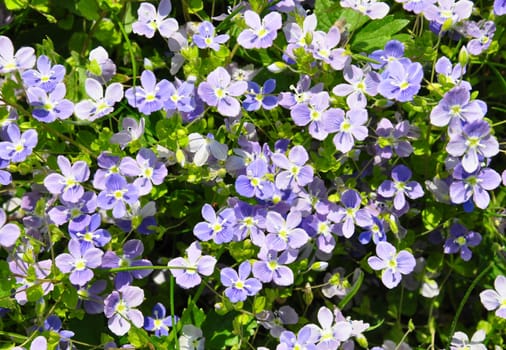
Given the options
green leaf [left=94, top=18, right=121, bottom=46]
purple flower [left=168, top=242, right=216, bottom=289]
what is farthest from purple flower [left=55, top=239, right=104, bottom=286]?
green leaf [left=94, top=18, right=121, bottom=46]

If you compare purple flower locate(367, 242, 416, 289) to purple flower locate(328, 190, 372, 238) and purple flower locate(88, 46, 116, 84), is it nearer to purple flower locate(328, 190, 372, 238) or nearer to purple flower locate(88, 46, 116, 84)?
purple flower locate(328, 190, 372, 238)

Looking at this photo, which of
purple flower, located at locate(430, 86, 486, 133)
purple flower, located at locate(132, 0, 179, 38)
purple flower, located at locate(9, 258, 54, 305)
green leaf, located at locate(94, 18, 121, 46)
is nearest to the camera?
purple flower, located at locate(430, 86, 486, 133)

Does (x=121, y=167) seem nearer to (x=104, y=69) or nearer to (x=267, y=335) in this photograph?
(x=104, y=69)

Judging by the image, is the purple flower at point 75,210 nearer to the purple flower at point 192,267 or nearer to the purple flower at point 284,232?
the purple flower at point 192,267

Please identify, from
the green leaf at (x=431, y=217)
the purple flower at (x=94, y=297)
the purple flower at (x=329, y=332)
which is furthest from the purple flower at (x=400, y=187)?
the purple flower at (x=94, y=297)

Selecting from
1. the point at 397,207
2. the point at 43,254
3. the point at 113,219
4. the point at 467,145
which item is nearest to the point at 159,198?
the point at 113,219

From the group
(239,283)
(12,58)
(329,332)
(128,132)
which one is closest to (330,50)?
(128,132)
